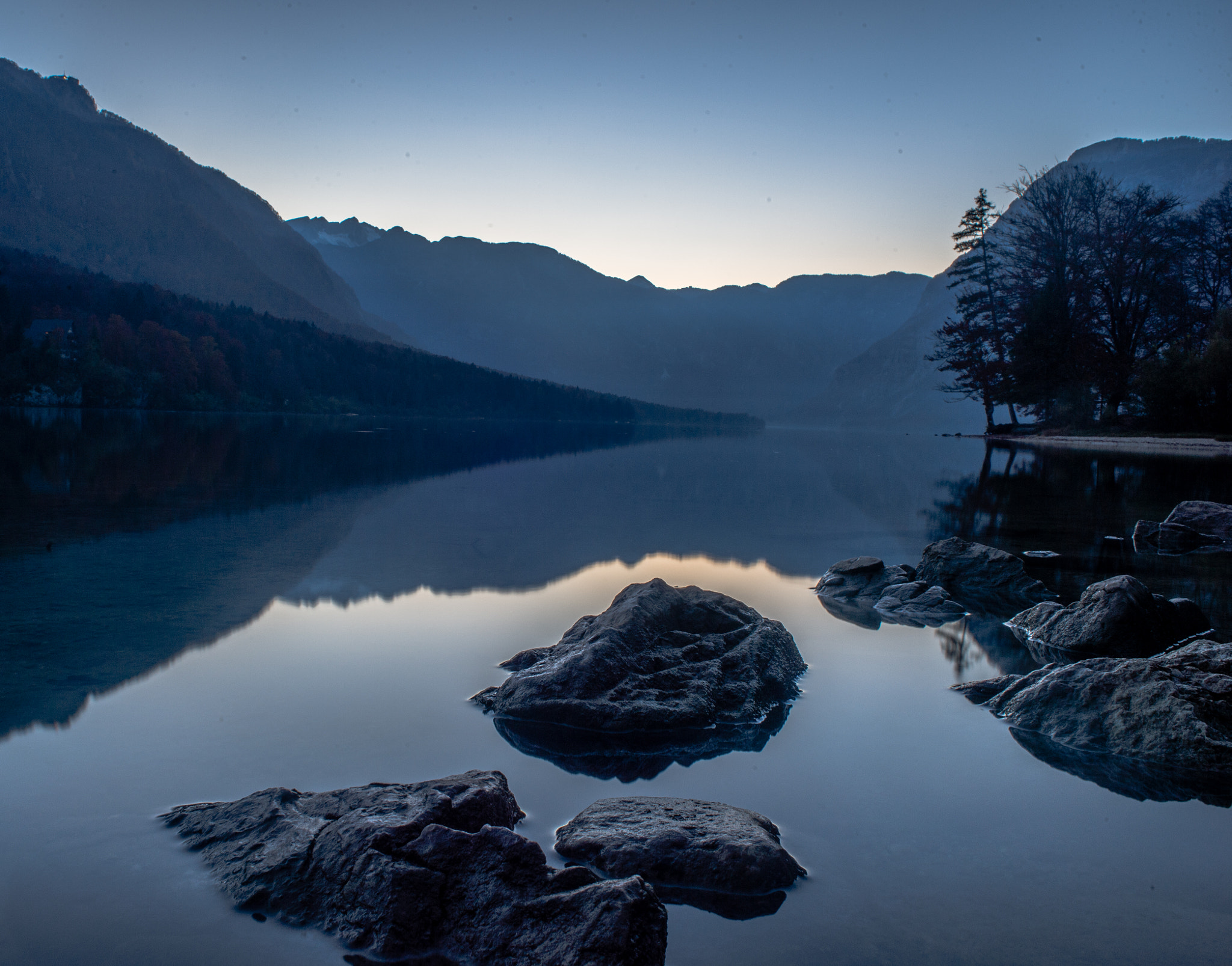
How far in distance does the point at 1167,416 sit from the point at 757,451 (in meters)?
22.6

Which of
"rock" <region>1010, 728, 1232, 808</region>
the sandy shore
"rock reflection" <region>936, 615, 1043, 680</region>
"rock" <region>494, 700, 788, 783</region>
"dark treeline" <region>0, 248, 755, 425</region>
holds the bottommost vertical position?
"rock" <region>494, 700, 788, 783</region>

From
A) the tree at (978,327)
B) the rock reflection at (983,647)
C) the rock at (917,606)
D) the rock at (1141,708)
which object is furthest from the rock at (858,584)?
the tree at (978,327)

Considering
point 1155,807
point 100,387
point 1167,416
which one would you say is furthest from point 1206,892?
point 100,387

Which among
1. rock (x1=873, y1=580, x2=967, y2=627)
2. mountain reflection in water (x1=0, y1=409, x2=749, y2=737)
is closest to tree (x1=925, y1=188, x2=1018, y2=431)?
mountain reflection in water (x1=0, y1=409, x2=749, y2=737)

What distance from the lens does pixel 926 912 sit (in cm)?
333

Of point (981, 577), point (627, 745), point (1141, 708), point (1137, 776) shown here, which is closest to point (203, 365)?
point (981, 577)

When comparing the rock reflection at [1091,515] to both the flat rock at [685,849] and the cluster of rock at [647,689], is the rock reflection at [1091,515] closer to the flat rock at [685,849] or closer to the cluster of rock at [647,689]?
the cluster of rock at [647,689]

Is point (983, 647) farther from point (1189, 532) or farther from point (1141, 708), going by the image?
point (1189, 532)

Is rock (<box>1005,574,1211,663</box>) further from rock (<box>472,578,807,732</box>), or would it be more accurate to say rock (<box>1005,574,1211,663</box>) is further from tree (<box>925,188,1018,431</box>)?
tree (<box>925,188,1018,431</box>)

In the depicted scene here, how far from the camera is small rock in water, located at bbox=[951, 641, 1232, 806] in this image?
4.75 meters

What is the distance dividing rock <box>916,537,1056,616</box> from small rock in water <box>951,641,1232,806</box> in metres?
3.19

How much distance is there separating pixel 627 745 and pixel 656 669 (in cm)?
104

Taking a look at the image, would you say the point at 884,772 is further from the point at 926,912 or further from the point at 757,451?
the point at 757,451

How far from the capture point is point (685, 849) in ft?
11.8
